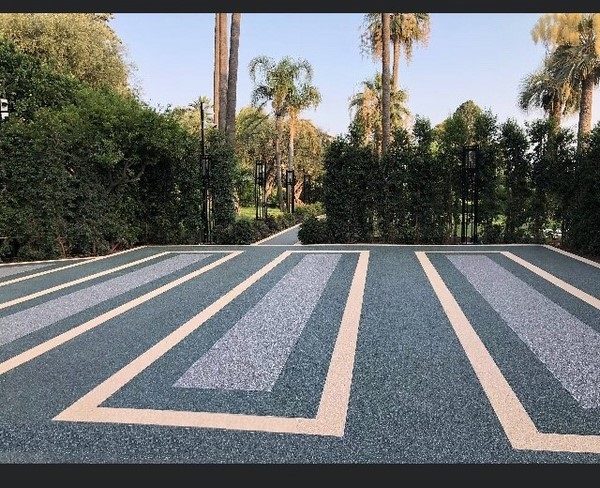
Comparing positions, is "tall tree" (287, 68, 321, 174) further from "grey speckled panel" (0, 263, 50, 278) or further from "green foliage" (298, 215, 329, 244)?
"grey speckled panel" (0, 263, 50, 278)

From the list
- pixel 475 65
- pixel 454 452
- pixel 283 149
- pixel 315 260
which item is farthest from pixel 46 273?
pixel 283 149

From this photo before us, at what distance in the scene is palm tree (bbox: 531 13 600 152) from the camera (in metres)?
13.2

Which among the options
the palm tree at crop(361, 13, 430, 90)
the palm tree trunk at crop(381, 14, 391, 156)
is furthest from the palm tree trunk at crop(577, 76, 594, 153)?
the palm tree at crop(361, 13, 430, 90)

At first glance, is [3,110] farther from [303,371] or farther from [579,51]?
[579,51]

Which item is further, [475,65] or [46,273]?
[475,65]

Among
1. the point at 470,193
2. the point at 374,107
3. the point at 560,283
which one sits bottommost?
the point at 560,283

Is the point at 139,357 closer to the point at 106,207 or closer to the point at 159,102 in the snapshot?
the point at 106,207

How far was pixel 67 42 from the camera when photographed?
48.9 feet

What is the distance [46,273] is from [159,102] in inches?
181

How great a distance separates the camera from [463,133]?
35.0 feet

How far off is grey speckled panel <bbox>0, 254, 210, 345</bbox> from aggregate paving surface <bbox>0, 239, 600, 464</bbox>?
1.3 inches

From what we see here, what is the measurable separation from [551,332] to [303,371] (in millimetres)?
2185

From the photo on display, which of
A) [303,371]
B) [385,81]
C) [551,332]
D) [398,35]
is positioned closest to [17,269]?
[303,371]

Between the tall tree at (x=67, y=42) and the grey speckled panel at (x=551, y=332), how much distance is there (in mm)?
13287
